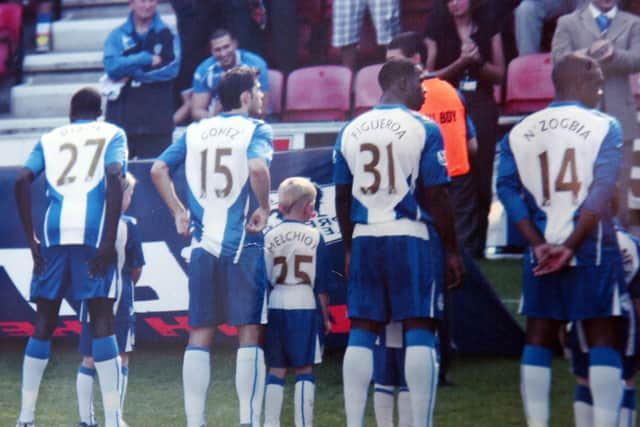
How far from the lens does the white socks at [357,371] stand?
5.16 m

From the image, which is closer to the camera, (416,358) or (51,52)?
(416,358)

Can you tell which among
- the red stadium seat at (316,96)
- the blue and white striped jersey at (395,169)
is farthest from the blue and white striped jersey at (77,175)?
the red stadium seat at (316,96)

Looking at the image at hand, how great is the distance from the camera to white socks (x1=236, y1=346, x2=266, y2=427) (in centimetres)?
557

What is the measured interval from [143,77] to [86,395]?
12.2 feet

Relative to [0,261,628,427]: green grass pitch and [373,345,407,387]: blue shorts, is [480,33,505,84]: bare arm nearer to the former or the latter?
[0,261,628,427]: green grass pitch

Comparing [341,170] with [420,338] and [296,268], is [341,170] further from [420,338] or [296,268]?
[420,338]

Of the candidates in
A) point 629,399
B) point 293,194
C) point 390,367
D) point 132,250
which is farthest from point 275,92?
point 629,399

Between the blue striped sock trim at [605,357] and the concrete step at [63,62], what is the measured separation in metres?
7.93

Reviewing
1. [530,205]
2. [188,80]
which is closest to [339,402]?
[530,205]

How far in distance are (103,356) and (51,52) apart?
7.34m

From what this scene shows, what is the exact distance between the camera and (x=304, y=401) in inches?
220

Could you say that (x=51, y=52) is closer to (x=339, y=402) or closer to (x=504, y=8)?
(x=504, y=8)

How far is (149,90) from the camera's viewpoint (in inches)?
360

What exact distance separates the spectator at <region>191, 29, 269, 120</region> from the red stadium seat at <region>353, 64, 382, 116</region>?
68 cm
